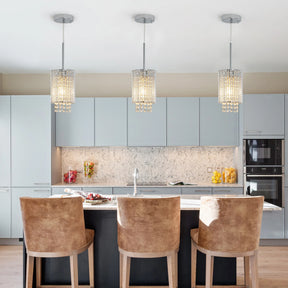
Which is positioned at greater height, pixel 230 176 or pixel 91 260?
pixel 230 176

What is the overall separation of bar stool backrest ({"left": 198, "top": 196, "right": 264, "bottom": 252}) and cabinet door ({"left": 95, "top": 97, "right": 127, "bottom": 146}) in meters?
2.60

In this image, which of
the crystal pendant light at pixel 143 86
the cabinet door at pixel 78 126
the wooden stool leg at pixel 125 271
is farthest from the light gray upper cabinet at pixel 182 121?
the wooden stool leg at pixel 125 271

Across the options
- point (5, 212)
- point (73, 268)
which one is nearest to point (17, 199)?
point (5, 212)

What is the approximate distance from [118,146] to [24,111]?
1.45 m

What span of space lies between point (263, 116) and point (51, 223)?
350 centimetres

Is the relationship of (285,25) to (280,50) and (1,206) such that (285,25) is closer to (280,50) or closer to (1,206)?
(280,50)

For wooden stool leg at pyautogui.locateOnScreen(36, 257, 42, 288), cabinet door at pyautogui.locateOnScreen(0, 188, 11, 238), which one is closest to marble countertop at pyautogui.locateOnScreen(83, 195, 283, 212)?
wooden stool leg at pyautogui.locateOnScreen(36, 257, 42, 288)

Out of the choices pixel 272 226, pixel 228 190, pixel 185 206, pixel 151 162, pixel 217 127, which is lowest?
pixel 272 226

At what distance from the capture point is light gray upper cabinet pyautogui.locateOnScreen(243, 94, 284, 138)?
4.91 m

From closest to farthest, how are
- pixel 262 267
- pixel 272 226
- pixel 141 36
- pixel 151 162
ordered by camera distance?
pixel 141 36 < pixel 262 267 < pixel 272 226 < pixel 151 162

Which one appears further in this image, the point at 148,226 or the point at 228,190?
the point at 228,190

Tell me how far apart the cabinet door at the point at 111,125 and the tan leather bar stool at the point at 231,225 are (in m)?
2.59

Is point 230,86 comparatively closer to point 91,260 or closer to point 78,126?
point 91,260

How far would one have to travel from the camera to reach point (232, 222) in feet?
8.58
